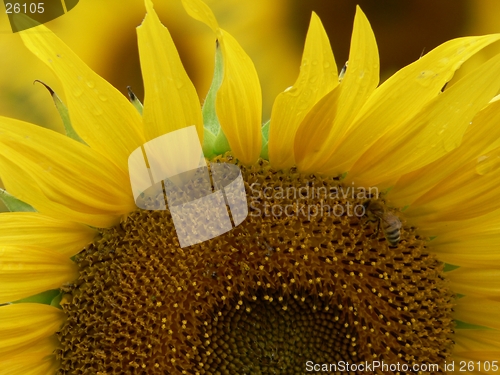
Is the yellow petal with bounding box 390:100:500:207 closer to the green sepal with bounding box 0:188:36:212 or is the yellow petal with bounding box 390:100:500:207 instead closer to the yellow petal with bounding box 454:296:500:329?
the yellow petal with bounding box 454:296:500:329

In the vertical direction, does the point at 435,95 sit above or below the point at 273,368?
above

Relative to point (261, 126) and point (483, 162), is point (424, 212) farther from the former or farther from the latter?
point (261, 126)

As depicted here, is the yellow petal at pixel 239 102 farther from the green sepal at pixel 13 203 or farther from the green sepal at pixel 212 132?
the green sepal at pixel 13 203

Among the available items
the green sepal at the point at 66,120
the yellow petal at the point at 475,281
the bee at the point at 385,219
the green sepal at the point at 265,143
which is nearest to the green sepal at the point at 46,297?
the green sepal at the point at 66,120

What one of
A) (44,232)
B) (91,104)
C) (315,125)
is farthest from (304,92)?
(44,232)

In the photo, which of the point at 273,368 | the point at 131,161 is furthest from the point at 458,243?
the point at 131,161

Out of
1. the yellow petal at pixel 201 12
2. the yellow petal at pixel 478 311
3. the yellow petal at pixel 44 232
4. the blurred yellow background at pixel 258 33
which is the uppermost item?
the blurred yellow background at pixel 258 33
